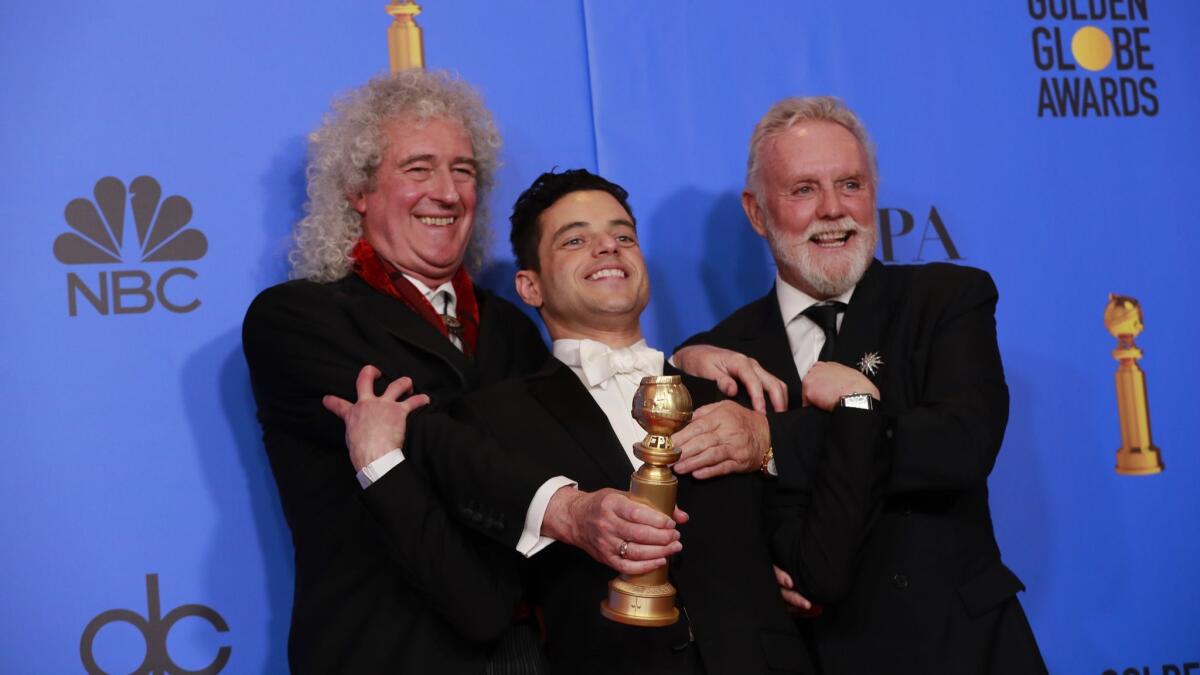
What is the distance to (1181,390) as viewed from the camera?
387 centimetres

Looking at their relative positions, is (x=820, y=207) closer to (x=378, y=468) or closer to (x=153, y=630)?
(x=378, y=468)

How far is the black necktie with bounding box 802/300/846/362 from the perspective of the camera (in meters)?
2.89

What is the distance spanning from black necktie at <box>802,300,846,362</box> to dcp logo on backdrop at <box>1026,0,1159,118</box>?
4.72ft

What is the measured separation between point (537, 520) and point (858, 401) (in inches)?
29.3

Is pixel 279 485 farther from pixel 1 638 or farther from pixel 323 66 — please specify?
pixel 323 66

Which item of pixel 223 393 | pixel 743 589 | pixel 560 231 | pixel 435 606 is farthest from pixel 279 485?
pixel 743 589

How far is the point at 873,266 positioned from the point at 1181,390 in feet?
4.95

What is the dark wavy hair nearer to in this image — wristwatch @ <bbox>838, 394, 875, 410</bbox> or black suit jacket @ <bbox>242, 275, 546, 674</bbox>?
black suit jacket @ <bbox>242, 275, 546, 674</bbox>

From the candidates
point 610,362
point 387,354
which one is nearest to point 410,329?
point 387,354

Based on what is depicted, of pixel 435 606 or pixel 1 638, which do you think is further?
pixel 1 638

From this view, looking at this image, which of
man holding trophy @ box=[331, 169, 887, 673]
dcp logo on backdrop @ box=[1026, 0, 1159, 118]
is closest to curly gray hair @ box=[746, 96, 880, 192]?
man holding trophy @ box=[331, 169, 887, 673]

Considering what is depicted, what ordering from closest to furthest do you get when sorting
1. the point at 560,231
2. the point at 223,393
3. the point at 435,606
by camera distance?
1. the point at 435,606
2. the point at 560,231
3. the point at 223,393

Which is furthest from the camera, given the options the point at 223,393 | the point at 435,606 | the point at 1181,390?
the point at 1181,390

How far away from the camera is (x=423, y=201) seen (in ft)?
9.90
